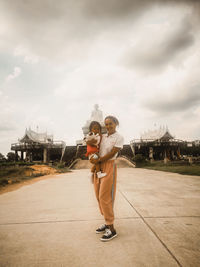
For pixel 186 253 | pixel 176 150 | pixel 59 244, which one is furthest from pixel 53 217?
pixel 176 150

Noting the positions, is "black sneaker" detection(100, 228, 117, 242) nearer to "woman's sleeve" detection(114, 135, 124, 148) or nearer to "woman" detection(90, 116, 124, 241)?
"woman" detection(90, 116, 124, 241)

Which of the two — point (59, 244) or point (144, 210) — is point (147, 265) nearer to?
point (59, 244)

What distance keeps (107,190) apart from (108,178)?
17 cm

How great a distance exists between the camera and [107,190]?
213 cm

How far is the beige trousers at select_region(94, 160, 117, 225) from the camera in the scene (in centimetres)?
209

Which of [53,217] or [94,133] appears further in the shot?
[53,217]

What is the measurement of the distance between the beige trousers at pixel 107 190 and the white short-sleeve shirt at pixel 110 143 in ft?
0.55

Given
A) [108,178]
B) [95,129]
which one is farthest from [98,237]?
[95,129]

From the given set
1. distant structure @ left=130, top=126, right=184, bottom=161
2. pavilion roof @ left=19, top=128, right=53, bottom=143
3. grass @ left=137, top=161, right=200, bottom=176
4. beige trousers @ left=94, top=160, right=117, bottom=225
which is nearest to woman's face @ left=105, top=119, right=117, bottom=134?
beige trousers @ left=94, top=160, right=117, bottom=225

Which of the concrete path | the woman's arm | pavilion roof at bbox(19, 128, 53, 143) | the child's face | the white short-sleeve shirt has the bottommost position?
the concrete path

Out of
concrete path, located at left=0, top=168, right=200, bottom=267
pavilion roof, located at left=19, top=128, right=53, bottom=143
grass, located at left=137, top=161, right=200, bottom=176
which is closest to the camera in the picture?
concrete path, located at left=0, top=168, right=200, bottom=267

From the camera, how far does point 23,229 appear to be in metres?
2.32

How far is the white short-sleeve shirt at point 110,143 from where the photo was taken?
2277mm

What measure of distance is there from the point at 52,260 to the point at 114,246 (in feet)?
2.32
